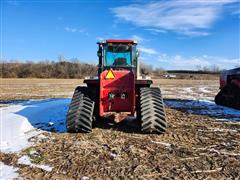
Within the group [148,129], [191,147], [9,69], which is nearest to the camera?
[191,147]

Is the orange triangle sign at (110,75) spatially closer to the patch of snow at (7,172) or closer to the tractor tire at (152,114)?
the tractor tire at (152,114)

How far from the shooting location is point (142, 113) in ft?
27.3

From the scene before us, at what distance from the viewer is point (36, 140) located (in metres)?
7.62

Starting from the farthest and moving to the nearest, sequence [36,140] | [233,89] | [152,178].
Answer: [233,89] < [36,140] < [152,178]

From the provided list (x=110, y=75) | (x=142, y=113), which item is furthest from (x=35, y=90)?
(x=142, y=113)

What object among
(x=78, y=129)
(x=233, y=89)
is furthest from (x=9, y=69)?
(x=78, y=129)

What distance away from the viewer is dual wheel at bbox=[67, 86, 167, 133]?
8252mm

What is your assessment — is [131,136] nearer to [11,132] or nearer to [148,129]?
[148,129]

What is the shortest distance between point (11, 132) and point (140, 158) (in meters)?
3.70

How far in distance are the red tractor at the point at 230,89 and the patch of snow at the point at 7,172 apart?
11.9 metres

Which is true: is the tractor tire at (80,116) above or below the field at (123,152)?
above

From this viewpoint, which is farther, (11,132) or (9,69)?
(9,69)

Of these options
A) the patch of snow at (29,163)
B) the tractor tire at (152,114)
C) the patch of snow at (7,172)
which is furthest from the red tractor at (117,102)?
the patch of snow at (7,172)

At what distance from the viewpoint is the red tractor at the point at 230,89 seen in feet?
50.9
